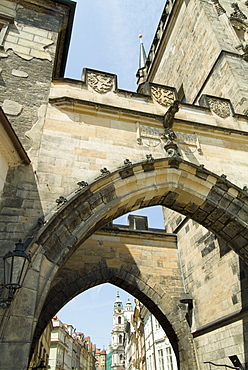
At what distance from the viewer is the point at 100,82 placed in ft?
19.9

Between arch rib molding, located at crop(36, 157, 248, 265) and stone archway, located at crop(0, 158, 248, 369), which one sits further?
arch rib molding, located at crop(36, 157, 248, 265)

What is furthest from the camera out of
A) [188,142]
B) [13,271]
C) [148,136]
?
[188,142]

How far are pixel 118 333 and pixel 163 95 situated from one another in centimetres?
7215

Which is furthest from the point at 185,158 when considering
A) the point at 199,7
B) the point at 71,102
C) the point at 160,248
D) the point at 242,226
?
the point at 199,7

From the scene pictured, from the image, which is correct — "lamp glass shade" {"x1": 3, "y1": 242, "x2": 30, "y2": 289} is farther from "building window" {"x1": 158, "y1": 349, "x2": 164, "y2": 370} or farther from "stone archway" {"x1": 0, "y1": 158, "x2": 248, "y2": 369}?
"building window" {"x1": 158, "y1": 349, "x2": 164, "y2": 370}

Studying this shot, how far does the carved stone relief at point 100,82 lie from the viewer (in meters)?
5.96

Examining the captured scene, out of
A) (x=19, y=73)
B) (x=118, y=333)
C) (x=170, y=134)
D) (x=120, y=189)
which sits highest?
(x=19, y=73)

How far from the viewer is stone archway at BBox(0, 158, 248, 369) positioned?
3.91 m

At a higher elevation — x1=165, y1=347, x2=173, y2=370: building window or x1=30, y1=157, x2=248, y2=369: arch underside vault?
x1=30, y1=157, x2=248, y2=369: arch underside vault

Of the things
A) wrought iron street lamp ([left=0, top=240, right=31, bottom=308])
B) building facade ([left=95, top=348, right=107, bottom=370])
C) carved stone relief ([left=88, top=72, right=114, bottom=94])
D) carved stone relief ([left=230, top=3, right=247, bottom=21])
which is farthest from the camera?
building facade ([left=95, top=348, right=107, bottom=370])

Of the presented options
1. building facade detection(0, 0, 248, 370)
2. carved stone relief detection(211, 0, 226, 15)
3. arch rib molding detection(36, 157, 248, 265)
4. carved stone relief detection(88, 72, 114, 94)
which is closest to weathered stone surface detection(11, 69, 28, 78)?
building facade detection(0, 0, 248, 370)

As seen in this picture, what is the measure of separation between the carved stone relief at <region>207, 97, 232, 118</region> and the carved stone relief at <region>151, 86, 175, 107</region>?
104cm

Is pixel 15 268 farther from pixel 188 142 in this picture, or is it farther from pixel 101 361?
pixel 101 361

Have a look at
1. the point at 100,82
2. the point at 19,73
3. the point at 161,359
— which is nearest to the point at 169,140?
the point at 100,82
